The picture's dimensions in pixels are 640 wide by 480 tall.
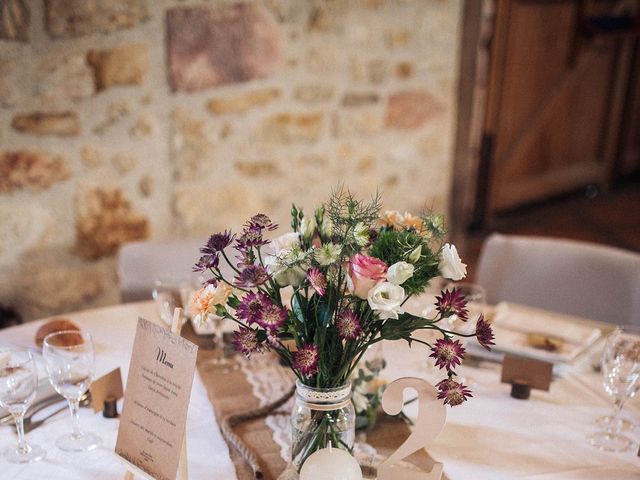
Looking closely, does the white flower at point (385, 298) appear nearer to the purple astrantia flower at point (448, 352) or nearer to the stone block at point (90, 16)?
the purple astrantia flower at point (448, 352)

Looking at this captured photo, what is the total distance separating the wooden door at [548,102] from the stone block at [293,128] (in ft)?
5.25

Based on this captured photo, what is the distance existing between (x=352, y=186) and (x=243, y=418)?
1.92m

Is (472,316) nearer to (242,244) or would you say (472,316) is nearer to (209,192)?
(242,244)

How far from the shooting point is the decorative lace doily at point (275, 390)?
121 cm

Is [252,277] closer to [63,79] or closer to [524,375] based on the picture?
[524,375]

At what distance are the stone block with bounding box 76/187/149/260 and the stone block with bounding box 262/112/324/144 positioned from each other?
60 centimetres

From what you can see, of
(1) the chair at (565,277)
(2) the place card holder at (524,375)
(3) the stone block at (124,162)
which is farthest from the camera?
(3) the stone block at (124,162)

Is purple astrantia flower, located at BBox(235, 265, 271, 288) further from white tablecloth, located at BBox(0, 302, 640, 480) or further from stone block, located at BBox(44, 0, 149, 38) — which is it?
stone block, located at BBox(44, 0, 149, 38)

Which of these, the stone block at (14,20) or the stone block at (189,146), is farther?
the stone block at (189,146)

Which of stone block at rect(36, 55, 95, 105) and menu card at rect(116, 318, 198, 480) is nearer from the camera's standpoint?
menu card at rect(116, 318, 198, 480)

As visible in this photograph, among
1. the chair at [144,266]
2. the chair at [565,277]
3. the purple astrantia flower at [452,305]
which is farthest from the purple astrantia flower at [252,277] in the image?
the chair at [565,277]

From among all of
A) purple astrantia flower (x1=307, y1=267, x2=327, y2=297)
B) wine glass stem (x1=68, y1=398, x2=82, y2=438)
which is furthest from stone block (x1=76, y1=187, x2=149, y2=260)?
purple astrantia flower (x1=307, y1=267, x2=327, y2=297)

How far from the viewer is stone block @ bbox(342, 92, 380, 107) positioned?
297 centimetres

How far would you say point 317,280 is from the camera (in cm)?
91
